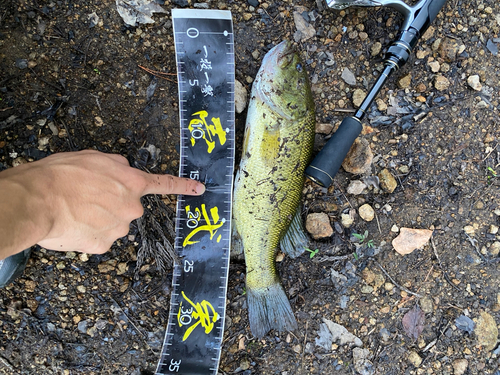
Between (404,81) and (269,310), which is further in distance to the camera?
(404,81)

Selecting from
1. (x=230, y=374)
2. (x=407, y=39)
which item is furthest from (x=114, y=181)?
(x=407, y=39)

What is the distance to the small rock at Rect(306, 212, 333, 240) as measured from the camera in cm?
304

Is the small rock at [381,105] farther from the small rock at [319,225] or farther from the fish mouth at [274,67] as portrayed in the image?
the small rock at [319,225]

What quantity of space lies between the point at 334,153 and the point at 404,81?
3.80 ft

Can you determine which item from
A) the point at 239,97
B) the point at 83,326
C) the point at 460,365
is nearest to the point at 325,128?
the point at 239,97

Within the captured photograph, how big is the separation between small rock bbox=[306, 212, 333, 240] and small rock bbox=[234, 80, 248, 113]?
1.22 m

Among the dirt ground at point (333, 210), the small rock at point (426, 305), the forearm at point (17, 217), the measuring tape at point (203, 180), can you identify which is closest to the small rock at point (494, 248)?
the dirt ground at point (333, 210)

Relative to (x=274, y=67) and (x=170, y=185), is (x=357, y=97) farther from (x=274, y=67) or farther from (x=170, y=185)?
(x=170, y=185)

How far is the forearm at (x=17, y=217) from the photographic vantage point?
171cm

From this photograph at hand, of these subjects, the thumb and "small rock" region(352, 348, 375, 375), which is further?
"small rock" region(352, 348, 375, 375)

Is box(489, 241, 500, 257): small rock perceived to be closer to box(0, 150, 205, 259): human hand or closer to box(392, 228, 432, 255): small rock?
box(392, 228, 432, 255): small rock

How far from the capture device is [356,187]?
3.07 meters

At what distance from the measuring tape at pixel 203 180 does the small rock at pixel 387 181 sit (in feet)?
4.80

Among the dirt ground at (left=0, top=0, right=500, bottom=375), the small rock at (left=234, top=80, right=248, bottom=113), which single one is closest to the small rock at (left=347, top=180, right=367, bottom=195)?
the dirt ground at (left=0, top=0, right=500, bottom=375)
